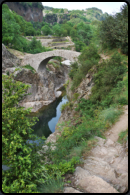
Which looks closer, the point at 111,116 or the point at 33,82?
the point at 111,116

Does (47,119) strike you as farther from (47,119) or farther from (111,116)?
(111,116)

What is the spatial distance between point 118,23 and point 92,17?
10865cm

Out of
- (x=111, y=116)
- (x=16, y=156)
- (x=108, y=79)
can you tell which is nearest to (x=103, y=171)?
(x=16, y=156)

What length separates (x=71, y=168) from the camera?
312 centimetres

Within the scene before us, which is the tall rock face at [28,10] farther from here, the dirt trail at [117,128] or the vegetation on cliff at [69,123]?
the dirt trail at [117,128]

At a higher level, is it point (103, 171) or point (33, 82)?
point (103, 171)

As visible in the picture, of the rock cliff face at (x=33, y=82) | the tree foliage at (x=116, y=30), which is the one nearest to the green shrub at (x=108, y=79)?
the tree foliage at (x=116, y=30)

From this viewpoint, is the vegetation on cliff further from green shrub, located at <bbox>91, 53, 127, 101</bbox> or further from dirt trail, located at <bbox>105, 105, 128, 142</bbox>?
dirt trail, located at <bbox>105, 105, 128, 142</bbox>

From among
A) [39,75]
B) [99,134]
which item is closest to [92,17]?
[39,75]

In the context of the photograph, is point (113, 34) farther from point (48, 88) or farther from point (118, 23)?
point (48, 88)

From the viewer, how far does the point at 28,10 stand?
4972cm

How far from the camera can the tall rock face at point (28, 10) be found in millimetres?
44453

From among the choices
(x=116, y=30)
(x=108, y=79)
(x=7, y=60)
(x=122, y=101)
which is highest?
(x=116, y=30)

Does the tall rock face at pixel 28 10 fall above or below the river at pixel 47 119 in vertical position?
above
